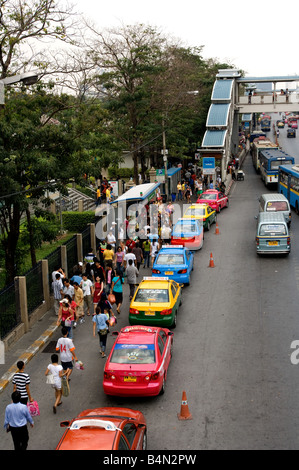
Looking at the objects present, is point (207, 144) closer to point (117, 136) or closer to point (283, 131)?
point (117, 136)

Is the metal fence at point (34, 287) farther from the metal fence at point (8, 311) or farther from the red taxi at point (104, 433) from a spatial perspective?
the red taxi at point (104, 433)

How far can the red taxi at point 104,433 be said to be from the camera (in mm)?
8750

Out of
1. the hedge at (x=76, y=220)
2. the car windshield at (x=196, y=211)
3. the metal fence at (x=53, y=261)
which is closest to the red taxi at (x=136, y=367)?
the metal fence at (x=53, y=261)

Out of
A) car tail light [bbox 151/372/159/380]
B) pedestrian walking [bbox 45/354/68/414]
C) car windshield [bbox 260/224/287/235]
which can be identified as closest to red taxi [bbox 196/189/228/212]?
car windshield [bbox 260/224/287/235]

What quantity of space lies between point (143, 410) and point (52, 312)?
26.3 feet

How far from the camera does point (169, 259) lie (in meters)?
21.2

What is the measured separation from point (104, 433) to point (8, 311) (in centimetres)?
813

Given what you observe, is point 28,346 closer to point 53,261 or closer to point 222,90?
point 53,261

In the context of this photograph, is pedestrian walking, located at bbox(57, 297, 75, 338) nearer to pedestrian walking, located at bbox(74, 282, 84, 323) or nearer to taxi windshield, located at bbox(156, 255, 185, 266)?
pedestrian walking, located at bbox(74, 282, 84, 323)

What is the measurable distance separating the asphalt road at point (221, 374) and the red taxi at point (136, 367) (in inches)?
17.9

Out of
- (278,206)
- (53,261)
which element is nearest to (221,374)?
(53,261)

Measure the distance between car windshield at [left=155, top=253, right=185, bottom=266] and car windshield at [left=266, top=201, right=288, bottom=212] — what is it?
986 centimetres
